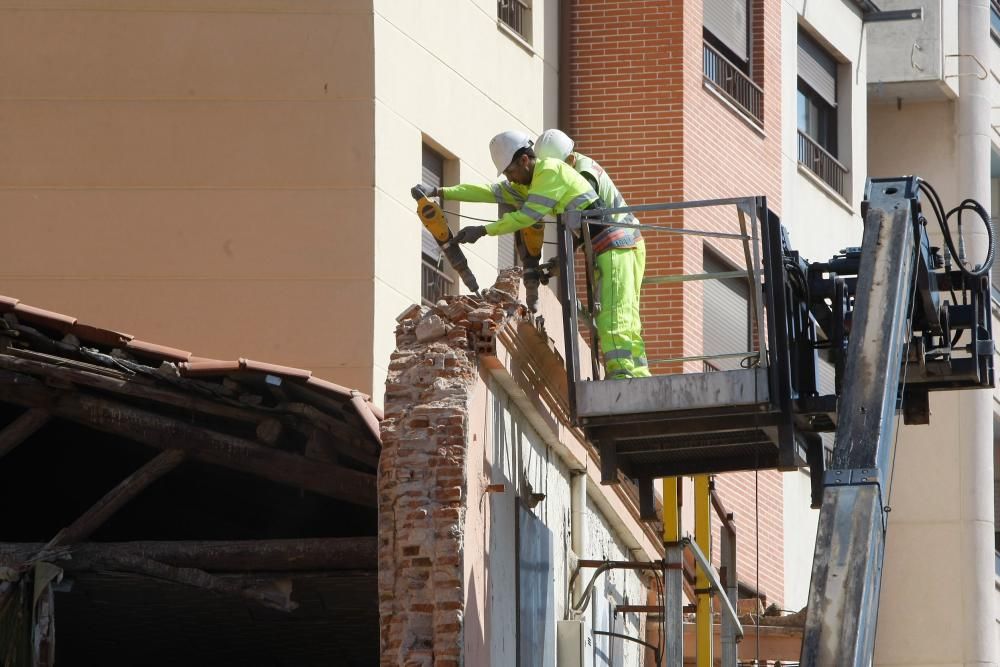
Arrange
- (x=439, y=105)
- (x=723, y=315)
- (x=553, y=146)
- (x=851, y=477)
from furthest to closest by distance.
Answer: (x=723, y=315) < (x=439, y=105) < (x=553, y=146) < (x=851, y=477)

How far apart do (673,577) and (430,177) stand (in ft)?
20.2

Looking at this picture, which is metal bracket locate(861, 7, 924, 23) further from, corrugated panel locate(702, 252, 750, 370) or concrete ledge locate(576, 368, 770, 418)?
concrete ledge locate(576, 368, 770, 418)

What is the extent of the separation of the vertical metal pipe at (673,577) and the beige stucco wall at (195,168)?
454 cm

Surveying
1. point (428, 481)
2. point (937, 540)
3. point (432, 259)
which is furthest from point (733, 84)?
point (428, 481)

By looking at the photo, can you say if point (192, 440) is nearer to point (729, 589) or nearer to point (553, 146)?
point (553, 146)

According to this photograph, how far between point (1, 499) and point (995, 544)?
17.2 metres

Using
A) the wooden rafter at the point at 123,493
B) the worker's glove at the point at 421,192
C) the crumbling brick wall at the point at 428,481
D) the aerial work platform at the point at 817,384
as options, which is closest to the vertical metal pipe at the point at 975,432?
the aerial work platform at the point at 817,384

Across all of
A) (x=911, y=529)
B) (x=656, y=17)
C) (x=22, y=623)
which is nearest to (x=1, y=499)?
(x=22, y=623)

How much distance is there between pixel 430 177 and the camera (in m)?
19.4

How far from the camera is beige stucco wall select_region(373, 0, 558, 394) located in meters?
18.5

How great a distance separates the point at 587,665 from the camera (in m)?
14.6

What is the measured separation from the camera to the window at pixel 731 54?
2259 cm

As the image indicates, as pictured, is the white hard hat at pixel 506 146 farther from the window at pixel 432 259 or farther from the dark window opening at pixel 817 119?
the dark window opening at pixel 817 119

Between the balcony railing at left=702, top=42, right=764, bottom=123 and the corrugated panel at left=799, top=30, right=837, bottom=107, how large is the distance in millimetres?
1584
